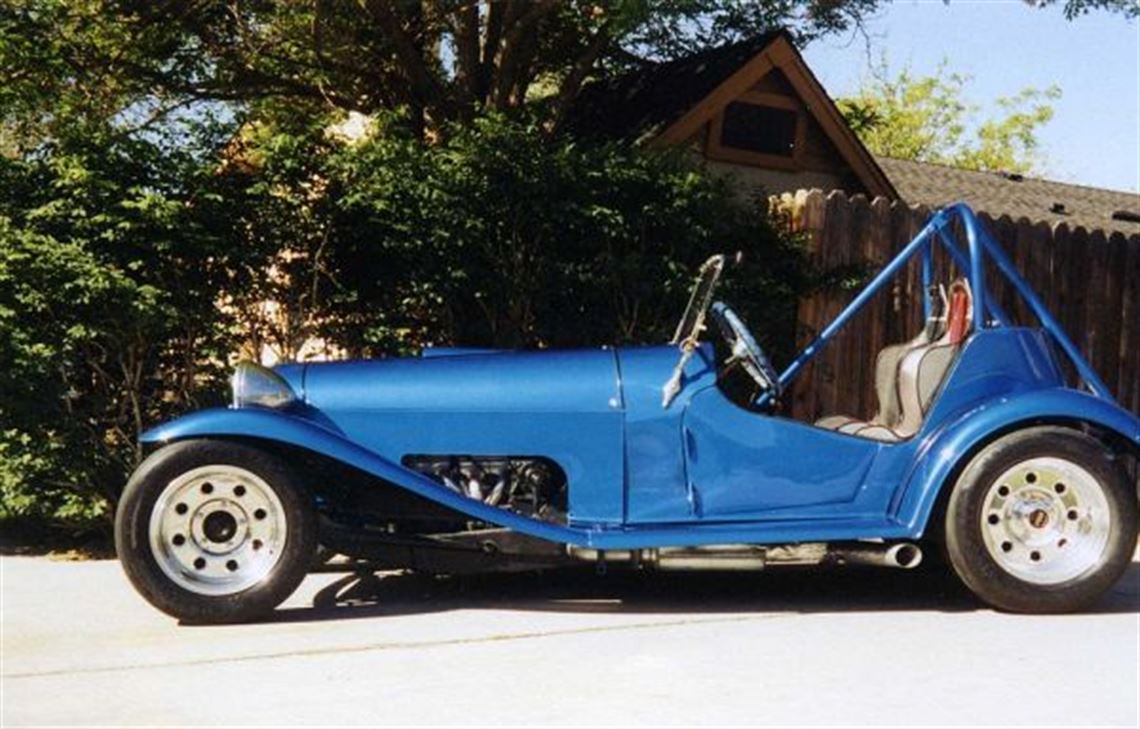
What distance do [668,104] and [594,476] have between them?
381 inches

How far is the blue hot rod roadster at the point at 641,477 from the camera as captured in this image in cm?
515

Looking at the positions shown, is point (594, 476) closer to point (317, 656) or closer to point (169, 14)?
point (317, 656)

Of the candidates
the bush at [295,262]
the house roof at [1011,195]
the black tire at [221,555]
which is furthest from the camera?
the house roof at [1011,195]

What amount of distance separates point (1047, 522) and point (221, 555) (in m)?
3.39

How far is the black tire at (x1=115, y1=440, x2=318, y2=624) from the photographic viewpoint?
16.6ft

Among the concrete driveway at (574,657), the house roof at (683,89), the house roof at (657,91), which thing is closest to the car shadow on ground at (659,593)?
the concrete driveway at (574,657)

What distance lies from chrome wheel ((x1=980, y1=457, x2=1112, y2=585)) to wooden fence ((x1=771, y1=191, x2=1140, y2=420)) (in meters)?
3.30

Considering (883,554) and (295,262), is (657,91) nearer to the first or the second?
(295,262)

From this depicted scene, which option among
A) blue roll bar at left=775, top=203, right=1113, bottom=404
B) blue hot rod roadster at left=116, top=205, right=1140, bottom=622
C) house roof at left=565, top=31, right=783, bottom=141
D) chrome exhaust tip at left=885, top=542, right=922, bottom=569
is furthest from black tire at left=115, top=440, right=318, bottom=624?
house roof at left=565, top=31, right=783, bottom=141

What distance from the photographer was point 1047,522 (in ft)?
17.8

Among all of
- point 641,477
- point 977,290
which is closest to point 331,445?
point 641,477

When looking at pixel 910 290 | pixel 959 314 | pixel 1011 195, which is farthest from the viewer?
pixel 1011 195

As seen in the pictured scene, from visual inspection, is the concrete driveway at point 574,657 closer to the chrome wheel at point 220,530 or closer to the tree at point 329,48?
the chrome wheel at point 220,530

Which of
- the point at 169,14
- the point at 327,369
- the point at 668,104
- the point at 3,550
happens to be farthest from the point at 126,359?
the point at 668,104
